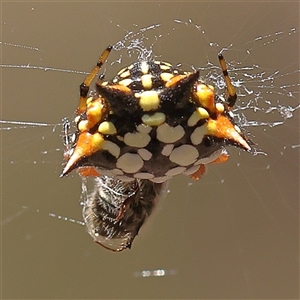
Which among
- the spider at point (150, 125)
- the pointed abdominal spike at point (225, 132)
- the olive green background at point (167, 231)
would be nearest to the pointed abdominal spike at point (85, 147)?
the spider at point (150, 125)

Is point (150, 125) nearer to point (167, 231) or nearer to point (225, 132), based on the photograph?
point (225, 132)

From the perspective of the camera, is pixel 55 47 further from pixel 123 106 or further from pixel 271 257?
pixel 271 257

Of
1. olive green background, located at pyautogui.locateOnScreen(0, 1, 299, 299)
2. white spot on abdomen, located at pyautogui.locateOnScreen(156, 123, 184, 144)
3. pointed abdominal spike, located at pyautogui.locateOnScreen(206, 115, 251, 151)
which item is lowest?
olive green background, located at pyautogui.locateOnScreen(0, 1, 299, 299)

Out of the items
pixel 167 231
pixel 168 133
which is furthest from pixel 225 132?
pixel 167 231

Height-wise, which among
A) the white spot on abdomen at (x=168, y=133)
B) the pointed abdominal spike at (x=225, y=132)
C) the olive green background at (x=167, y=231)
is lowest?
the olive green background at (x=167, y=231)

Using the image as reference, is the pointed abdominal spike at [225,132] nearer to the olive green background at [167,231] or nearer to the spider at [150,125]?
the spider at [150,125]

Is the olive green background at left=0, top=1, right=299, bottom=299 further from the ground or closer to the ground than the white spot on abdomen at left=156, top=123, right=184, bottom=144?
closer to the ground

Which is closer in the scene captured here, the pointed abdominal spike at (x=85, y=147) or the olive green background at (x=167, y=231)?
the pointed abdominal spike at (x=85, y=147)

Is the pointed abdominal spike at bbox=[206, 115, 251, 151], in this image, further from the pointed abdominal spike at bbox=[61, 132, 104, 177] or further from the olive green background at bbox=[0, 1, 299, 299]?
the olive green background at bbox=[0, 1, 299, 299]

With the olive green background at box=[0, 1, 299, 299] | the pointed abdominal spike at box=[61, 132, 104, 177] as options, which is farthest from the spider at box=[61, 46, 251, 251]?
the olive green background at box=[0, 1, 299, 299]
